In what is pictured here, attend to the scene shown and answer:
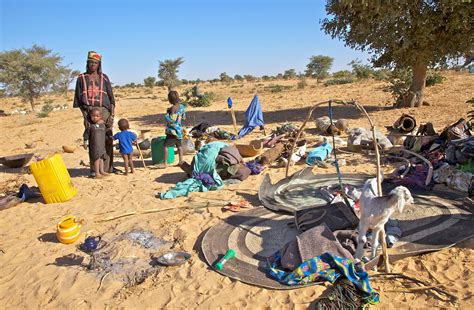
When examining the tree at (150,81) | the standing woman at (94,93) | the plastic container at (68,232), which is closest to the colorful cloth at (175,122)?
the standing woman at (94,93)

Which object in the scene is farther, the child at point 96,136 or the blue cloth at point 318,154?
the blue cloth at point 318,154

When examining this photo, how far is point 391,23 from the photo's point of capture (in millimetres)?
9867

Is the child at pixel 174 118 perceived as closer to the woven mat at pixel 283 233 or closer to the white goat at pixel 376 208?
the woven mat at pixel 283 233

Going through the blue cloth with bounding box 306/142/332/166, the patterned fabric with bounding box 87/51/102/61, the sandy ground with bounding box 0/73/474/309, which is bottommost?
the sandy ground with bounding box 0/73/474/309

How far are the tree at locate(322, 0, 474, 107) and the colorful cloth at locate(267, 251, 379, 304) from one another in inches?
316

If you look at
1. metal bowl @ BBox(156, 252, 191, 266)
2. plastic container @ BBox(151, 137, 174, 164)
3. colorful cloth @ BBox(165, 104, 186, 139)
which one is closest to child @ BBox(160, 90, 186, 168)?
colorful cloth @ BBox(165, 104, 186, 139)

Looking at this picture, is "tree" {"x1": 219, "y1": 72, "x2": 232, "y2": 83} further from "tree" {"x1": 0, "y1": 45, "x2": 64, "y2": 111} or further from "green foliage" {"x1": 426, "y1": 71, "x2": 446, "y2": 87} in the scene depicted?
"green foliage" {"x1": 426, "y1": 71, "x2": 446, "y2": 87}

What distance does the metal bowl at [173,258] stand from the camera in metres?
3.67

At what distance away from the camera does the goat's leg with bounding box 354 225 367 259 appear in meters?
3.16

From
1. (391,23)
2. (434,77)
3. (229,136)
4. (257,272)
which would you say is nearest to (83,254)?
(257,272)

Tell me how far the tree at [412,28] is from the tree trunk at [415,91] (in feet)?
0.04

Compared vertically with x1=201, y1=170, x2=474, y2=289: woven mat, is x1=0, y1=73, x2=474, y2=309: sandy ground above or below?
below

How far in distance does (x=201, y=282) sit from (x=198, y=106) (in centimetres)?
1469

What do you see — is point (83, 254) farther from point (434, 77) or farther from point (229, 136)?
point (434, 77)
